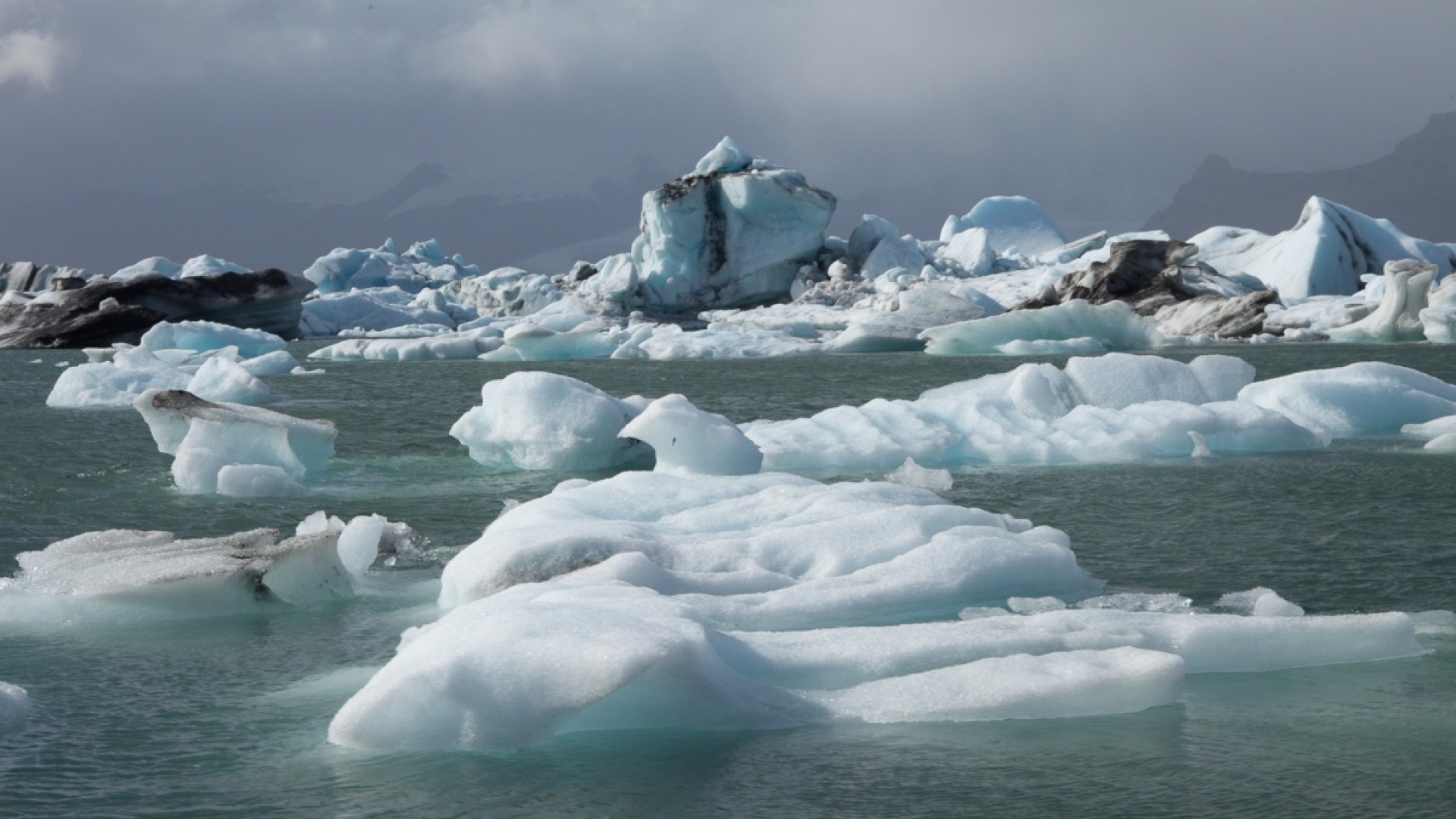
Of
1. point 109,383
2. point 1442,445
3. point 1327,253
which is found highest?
point 1327,253

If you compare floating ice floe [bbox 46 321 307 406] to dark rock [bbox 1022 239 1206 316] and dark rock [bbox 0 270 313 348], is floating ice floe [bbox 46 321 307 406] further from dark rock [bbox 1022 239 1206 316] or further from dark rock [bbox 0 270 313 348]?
dark rock [bbox 1022 239 1206 316]

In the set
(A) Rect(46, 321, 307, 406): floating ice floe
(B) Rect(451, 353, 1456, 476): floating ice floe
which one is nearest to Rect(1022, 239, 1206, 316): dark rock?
(B) Rect(451, 353, 1456, 476): floating ice floe

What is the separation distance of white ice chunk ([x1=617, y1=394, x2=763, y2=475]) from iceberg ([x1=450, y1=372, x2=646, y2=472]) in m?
1.71

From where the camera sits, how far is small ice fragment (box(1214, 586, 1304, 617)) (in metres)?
5.66

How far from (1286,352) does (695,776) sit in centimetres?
2436

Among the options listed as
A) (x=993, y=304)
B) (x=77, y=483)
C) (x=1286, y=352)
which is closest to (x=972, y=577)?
(x=77, y=483)

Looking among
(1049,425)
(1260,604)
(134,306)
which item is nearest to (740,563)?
(1260,604)

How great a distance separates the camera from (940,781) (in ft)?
12.4

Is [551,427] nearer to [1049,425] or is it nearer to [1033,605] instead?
[1049,425]

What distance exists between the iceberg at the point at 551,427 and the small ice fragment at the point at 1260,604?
5939 mm

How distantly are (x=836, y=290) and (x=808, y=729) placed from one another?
38466mm

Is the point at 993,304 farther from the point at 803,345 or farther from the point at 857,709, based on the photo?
the point at 857,709

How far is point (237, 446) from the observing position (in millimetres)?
10039

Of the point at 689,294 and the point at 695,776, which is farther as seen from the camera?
the point at 689,294
